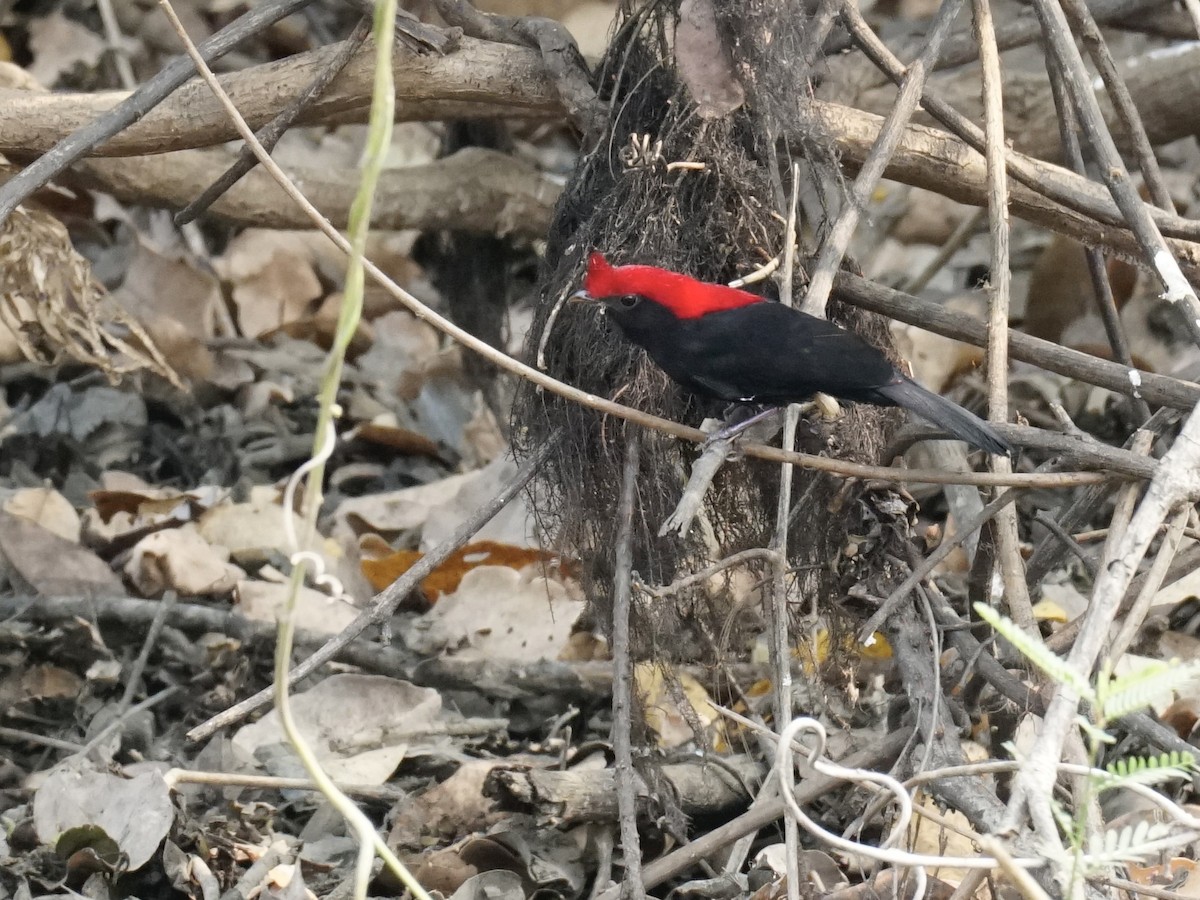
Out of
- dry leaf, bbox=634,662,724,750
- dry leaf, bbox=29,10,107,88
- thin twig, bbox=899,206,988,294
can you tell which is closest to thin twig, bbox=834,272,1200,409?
dry leaf, bbox=634,662,724,750

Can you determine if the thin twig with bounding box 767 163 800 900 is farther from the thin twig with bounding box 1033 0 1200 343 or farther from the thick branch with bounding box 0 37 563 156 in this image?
the thick branch with bounding box 0 37 563 156

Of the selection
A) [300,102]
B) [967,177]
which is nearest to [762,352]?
[967,177]

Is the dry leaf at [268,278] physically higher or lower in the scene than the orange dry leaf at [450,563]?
higher

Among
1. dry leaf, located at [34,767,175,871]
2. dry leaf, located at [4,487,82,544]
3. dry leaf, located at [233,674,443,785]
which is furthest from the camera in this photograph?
dry leaf, located at [4,487,82,544]

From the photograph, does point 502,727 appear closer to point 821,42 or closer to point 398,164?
point 821,42

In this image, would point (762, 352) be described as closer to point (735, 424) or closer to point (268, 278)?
point (735, 424)

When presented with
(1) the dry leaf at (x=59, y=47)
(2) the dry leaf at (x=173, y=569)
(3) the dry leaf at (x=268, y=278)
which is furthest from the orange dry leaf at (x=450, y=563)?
(1) the dry leaf at (x=59, y=47)

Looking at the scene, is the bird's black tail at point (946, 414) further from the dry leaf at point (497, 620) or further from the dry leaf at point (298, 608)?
the dry leaf at point (298, 608)
